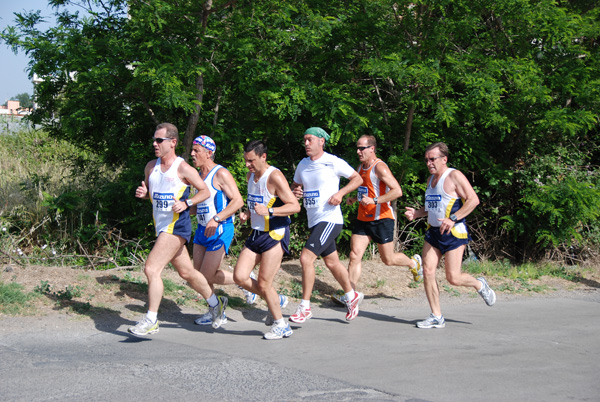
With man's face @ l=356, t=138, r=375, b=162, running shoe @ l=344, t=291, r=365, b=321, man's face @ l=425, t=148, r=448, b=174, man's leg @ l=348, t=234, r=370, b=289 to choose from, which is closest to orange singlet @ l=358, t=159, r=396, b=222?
man's face @ l=356, t=138, r=375, b=162

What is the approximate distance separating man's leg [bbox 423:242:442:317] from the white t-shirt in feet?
3.49

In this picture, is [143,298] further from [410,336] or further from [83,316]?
[410,336]

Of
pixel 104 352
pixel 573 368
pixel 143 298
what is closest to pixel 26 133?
pixel 143 298

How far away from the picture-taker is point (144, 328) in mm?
5977

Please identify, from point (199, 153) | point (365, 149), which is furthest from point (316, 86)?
point (199, 153)

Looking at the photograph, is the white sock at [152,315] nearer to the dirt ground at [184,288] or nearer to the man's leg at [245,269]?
the man's leg at [245,269]

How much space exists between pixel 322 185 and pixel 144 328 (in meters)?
2.64

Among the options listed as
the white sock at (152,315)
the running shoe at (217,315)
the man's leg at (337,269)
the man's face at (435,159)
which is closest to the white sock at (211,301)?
the running shoe at (217,315)

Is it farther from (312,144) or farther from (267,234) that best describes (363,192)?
(267,234)

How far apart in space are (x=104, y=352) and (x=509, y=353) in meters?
3.75

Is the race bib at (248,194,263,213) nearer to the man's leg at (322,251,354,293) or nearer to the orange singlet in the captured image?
the man's leg at (322,251,354,293)

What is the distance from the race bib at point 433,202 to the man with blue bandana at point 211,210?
222cm

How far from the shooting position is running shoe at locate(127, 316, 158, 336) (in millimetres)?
5949

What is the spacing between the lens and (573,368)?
219 inches
